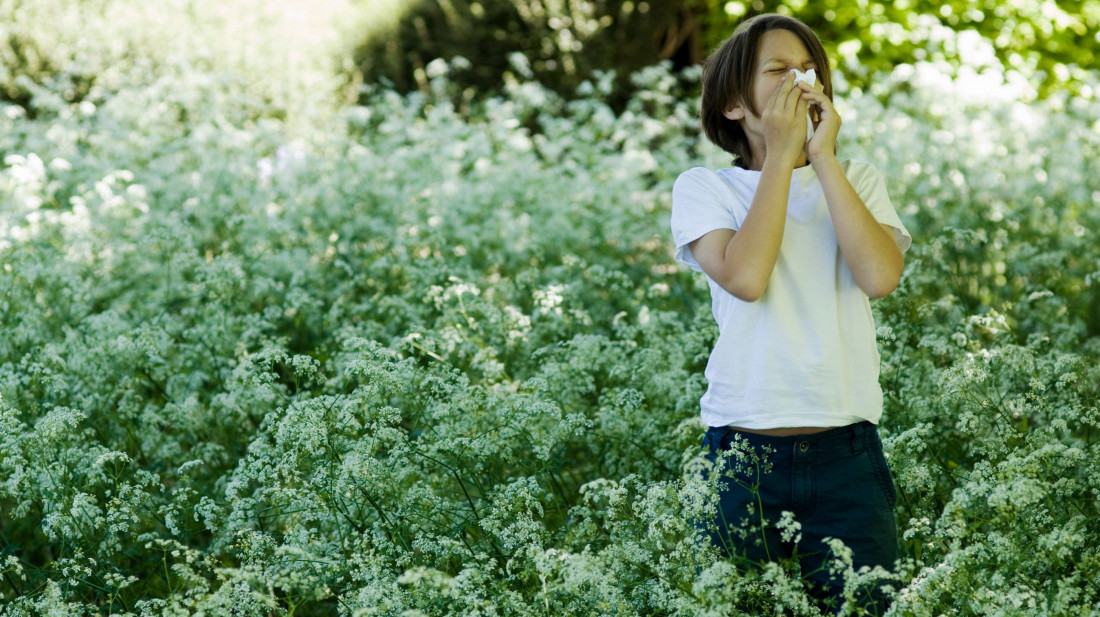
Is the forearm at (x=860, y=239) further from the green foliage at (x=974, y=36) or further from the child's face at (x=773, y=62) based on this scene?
the green foliage at (x=974, y=36)

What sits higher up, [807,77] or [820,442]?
[807,77]

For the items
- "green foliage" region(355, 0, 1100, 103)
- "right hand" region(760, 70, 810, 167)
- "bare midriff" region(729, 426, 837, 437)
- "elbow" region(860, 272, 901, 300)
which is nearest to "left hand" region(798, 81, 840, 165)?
"right hand" region(760, 70, 810, 167)

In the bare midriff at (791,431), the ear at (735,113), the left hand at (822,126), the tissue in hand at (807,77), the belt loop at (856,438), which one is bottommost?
the belt loop at (856,438)

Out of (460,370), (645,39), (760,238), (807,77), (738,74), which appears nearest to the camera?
(760,238)

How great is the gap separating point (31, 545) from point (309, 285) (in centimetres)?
190

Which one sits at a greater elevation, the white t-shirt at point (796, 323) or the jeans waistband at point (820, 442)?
the white t-shirt at point (796, 323)

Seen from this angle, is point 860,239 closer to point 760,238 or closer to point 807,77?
point 760,238

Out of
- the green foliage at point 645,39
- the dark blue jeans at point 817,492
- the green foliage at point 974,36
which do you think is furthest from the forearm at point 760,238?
the green foliage at point 974,36

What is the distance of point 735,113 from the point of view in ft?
7.66

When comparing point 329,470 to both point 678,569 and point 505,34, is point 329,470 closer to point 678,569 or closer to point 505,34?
point 678,569

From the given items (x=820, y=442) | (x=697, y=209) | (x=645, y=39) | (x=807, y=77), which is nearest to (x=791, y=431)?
(x=820, y=442)

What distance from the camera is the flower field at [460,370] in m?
2.36

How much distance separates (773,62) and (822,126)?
212mm

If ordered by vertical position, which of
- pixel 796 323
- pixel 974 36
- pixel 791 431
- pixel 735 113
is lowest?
pixel 974 36
